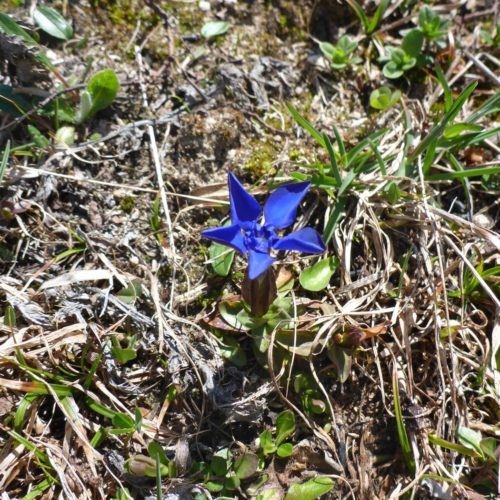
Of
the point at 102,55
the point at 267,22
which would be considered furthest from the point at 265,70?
the point at 102,55

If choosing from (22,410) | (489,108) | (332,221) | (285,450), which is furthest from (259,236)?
(489,108)

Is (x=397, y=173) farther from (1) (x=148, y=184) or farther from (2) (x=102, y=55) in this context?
(2) (x=102, y=55)

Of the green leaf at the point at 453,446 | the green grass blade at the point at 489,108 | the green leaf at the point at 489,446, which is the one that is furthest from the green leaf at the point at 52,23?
the green leaf at the point at 489,446

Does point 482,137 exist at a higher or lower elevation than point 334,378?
higher

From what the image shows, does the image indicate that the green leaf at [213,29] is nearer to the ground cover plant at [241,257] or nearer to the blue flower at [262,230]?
the ground cover plant at [241,257]

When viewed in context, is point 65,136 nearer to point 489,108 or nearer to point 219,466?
point 219,466

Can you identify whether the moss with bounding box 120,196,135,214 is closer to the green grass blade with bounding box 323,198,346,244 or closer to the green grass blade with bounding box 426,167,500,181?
the green grass blade with bounding box 323,198,346,244

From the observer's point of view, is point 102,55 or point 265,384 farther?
point 102,55
